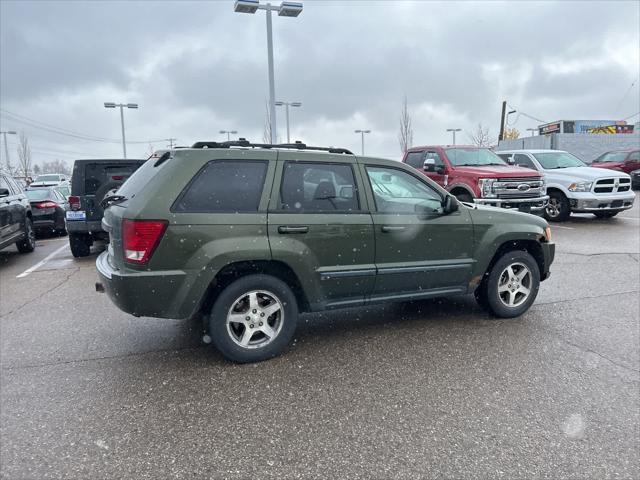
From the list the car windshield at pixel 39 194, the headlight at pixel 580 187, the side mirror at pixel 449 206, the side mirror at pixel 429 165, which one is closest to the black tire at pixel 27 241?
the car windshield at pixel 39 194

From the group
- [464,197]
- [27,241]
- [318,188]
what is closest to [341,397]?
[318,188]

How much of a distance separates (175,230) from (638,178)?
2397 centimetres

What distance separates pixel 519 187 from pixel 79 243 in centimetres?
947

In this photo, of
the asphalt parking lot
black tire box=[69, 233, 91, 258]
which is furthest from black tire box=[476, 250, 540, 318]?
black tire box=[69, 233, 91, 258]

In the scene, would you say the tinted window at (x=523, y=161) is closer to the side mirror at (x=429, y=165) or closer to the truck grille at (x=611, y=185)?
the truck grille at (x=611, y=185)

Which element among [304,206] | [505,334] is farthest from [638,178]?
[304,206]

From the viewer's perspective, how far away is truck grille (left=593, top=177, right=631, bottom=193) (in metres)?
11.7

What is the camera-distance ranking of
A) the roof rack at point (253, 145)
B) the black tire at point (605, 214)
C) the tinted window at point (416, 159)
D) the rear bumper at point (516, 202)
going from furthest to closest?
the black tire at point (605, 214) → the tinted window at point (416, 159) → the rear bumper at point (516, 202) → the roof rack at point (253, 145)

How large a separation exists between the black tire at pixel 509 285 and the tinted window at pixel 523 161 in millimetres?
9049

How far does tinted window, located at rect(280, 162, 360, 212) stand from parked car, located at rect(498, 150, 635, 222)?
9.64 meters

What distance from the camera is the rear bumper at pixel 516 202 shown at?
1003 centimetres

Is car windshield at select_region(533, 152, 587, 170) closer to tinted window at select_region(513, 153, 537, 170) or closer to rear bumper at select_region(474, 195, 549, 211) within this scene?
tinted window at select_region(513, 153, 537, 170)

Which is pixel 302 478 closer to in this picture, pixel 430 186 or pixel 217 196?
pixel 217 196

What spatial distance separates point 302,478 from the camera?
96.0 inches
